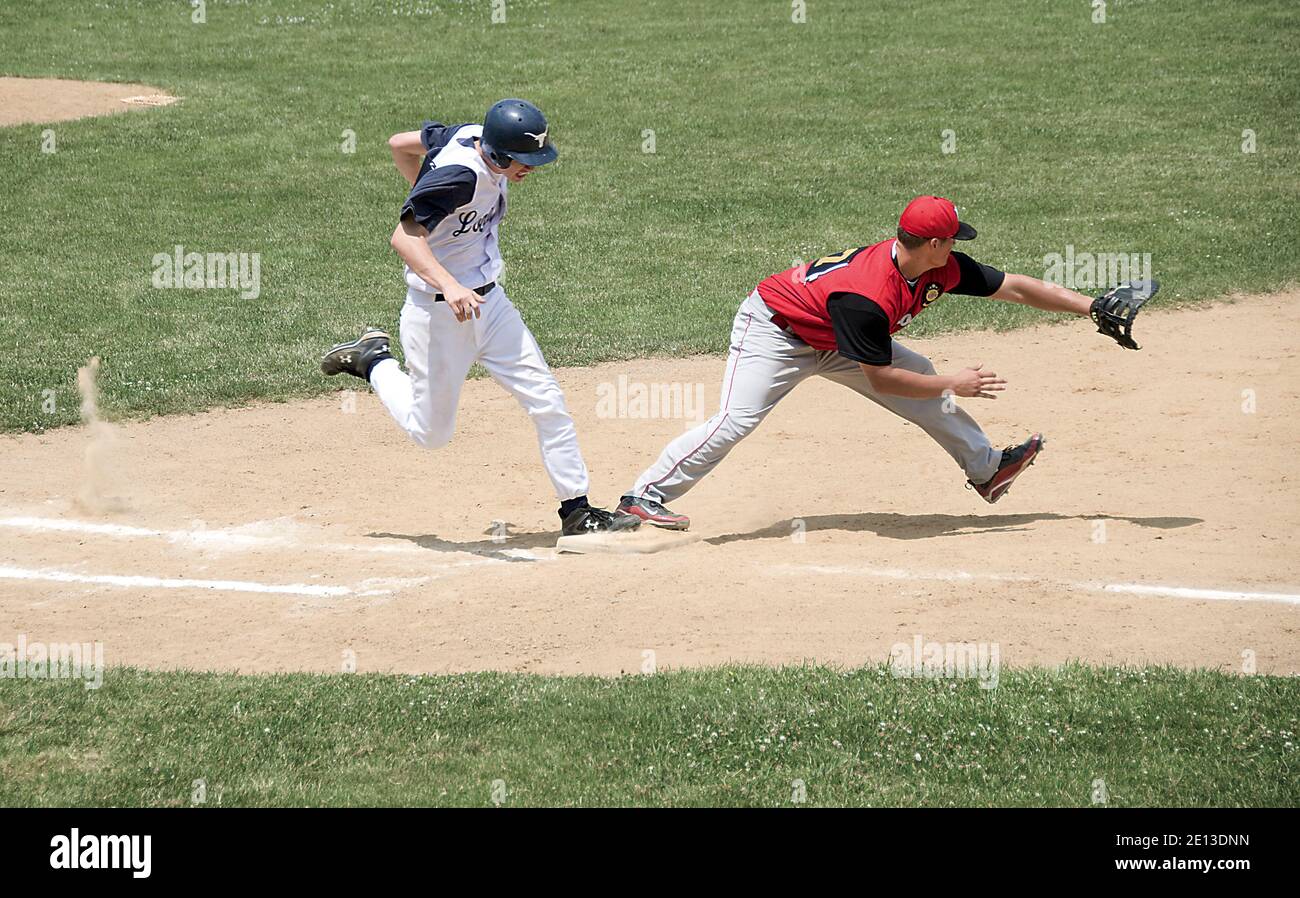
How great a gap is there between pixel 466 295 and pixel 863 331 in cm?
197

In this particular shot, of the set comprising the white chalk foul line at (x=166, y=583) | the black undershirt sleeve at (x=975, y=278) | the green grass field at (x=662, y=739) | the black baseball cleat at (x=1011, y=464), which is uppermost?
the black undershirt sleeve at (x=975, y=278)

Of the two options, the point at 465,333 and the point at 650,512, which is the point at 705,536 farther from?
the point at 465,333

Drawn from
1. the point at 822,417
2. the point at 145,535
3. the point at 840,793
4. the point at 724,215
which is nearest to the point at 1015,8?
the point at 724,215

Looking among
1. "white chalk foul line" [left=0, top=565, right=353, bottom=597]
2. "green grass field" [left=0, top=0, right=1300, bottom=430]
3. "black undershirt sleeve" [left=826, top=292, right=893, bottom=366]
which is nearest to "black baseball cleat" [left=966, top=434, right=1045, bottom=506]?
"black undershirt sleeve" [left=826, top=292, right=893, bottom=366]

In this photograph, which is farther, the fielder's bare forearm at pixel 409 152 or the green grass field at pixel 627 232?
the fielder's bare forearm at pixel 409 152

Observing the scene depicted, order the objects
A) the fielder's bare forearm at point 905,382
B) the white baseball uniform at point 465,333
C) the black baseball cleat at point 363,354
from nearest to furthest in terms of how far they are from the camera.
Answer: the fielder's bare forearm at point 905,382
the white baseball uniform at point 465,333
the black baseball cleat at point 363,354

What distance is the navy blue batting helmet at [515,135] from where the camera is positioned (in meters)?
7.01

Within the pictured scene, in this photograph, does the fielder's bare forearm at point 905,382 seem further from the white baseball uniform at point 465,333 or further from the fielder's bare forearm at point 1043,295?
the white baseball uniform at point 465,333

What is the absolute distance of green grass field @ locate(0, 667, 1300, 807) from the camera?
A: 510cm

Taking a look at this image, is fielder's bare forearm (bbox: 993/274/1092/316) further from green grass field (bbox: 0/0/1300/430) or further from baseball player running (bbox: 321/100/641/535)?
green grass field (bbox: 0/0/1300/430)

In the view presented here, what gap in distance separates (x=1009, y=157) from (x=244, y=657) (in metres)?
13.8

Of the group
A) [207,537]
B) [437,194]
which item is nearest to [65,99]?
[207,537]

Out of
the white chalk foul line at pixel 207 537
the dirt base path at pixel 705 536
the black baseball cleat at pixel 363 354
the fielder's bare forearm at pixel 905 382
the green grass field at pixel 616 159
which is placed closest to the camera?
the dirt base path at pixel 705 536

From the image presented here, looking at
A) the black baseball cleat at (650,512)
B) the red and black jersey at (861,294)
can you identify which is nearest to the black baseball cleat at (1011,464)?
the red and black jersey at (861,294)
